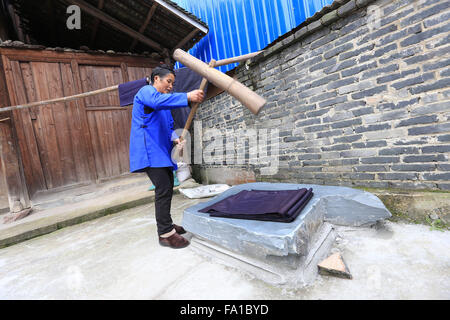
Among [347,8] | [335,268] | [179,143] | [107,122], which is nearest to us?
[335,268]

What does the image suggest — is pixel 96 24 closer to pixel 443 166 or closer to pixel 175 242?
pixel 175 242

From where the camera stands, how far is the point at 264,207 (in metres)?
1.87

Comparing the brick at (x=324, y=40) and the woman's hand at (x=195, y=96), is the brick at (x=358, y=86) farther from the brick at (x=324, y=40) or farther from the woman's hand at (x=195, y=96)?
the woman's hand at (x=195, y=96)

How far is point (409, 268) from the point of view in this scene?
4.74 feet

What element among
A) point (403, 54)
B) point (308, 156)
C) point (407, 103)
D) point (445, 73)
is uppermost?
point (403, 54)

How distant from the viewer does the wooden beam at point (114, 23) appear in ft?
15.1

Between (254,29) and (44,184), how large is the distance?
5232 millimetres

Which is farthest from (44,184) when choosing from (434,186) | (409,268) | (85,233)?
(434,186)

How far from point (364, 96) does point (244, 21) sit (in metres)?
2.59

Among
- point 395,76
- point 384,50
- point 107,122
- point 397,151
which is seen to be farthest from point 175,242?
point 107,122

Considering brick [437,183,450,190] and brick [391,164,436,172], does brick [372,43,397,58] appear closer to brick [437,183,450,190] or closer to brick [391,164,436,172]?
brick [391,164,436,172]

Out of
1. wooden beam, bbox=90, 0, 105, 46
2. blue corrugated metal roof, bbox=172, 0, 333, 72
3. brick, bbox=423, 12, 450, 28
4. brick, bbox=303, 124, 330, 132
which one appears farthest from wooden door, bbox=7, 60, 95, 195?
brick, bbox=423, 12, 450, 28

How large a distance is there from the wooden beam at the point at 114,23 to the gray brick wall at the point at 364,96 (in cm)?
349

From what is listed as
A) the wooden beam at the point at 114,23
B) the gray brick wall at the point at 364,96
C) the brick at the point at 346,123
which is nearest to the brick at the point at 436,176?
the gray brick wall at the point at 364,96
